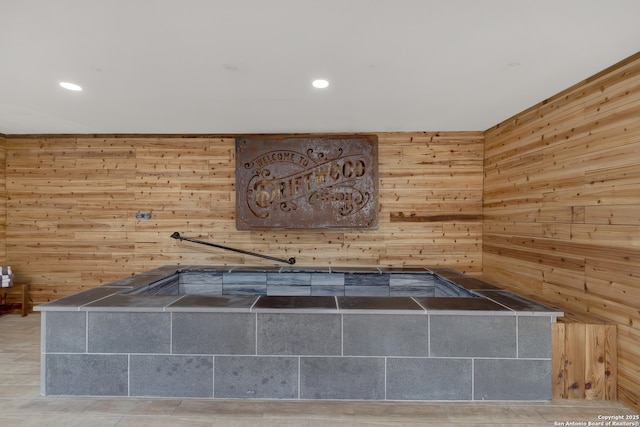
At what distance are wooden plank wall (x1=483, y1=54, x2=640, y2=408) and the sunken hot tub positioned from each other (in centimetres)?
59

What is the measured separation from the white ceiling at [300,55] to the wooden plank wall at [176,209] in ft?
2.36

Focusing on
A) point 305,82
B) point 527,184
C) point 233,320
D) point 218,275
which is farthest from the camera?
point 218,275

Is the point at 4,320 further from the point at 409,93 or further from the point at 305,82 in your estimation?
the point at 409,93

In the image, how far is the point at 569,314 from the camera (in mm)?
2396

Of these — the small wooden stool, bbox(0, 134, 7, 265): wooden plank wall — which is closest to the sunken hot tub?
the small wooden stool

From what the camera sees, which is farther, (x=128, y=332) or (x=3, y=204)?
(x=3, y=204)

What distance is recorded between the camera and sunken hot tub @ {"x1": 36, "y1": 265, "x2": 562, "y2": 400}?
211 cm

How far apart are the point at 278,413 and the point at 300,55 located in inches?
95.8

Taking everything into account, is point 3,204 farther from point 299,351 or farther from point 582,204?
point 582,204

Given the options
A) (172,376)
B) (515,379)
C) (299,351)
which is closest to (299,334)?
(299,351)

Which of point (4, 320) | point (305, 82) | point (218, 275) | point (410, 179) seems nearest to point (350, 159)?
point (410, 179)

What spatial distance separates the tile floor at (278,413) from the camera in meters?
1.91

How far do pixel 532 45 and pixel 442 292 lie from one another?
2.42 meters

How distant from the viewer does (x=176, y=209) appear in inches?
163
